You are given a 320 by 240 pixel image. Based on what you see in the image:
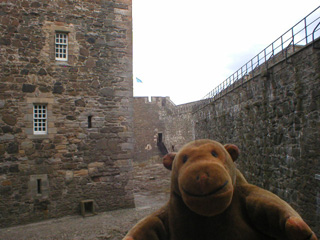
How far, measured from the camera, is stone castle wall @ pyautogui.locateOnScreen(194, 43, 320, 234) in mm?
6785

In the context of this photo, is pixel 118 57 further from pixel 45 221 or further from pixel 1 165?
pixel 45 221

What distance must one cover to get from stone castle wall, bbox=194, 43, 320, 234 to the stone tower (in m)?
4.76


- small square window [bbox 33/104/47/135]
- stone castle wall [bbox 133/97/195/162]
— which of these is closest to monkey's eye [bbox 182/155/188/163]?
small square window [bbox 33/104/47/135]

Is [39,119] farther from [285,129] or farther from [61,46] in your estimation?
[285,129]

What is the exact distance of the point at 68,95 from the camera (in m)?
10.6

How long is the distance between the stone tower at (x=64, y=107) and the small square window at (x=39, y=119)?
0.11ft

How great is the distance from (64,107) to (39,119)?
3.15ft

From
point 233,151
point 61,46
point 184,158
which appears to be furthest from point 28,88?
point 233,151

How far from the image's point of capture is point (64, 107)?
10477 millimetres

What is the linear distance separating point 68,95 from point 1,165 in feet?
10.7

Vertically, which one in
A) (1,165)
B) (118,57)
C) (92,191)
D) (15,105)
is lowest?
(92,191)

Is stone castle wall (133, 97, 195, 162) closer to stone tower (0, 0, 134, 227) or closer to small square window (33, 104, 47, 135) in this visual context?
stone tower (0, 0, 134, 227)

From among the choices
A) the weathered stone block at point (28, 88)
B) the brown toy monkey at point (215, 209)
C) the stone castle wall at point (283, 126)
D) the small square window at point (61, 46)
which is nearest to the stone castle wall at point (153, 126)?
the stone castle wall at point (283, 126)

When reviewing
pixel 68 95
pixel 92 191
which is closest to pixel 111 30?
pixel 68 95
